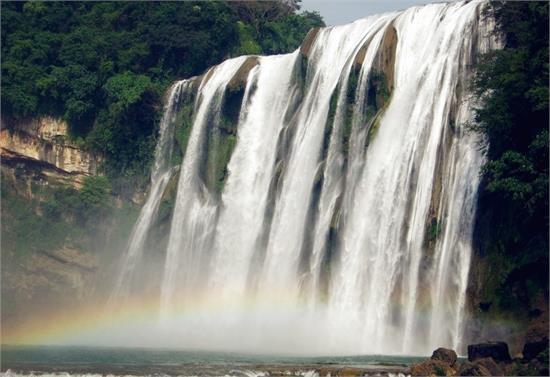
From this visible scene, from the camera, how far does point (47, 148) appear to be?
76312mm

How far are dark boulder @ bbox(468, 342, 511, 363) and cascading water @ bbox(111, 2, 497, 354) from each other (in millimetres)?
6280

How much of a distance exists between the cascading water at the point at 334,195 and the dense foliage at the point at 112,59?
312 centimetres

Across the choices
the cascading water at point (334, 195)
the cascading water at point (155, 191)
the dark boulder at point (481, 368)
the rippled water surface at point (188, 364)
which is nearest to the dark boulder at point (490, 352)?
the dark boulder at point (481, 368)

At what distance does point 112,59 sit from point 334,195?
25213mm

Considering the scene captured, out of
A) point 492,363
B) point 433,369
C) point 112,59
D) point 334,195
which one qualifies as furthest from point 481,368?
point 112,59

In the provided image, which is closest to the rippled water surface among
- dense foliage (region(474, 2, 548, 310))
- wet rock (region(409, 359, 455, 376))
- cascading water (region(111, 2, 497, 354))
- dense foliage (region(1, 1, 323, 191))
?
wet rock (region(409, 359, 455, 376))

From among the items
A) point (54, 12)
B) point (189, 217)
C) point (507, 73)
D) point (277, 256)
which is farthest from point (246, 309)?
point (54, 12)

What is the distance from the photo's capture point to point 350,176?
57.2 metres

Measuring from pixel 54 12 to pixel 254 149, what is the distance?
23079 mm

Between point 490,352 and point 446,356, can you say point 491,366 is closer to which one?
point 446,356

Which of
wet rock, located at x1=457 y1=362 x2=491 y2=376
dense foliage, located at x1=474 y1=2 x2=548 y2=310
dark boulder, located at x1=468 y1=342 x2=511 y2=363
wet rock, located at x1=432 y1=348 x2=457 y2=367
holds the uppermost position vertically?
dense foliage, located at x1=474 y1=2 x2=548 y2=310

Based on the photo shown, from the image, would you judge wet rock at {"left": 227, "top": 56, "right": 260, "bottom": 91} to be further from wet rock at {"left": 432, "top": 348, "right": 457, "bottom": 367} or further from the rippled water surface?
wet rock at {"left": 432, "top": 348, "right": 457, "bottom": 367}

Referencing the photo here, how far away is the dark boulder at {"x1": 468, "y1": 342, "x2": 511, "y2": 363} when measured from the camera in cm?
4197

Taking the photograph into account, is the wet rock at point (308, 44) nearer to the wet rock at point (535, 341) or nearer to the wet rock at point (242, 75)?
the wet rock at point (242, 75)
